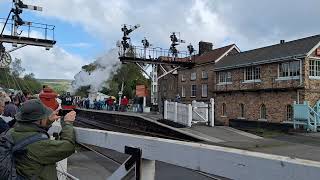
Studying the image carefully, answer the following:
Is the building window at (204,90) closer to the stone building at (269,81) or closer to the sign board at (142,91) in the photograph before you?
the stone building at (269,81)

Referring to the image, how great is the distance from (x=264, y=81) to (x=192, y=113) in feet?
23.8

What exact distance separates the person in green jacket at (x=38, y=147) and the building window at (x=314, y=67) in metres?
28.1

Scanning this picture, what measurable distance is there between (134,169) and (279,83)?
29216 mm

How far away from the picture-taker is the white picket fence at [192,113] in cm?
2692

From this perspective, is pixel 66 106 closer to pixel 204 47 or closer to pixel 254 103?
pixel 254 103

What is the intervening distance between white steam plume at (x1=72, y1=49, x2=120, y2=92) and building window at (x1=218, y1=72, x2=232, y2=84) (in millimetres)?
31109

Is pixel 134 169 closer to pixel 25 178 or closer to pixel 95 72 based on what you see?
pixel 25 178

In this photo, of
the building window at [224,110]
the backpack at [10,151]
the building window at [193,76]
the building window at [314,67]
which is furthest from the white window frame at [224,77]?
the backpack at [10,151]

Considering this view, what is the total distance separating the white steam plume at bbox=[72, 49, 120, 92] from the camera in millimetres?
68812

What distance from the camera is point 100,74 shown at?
69.5m

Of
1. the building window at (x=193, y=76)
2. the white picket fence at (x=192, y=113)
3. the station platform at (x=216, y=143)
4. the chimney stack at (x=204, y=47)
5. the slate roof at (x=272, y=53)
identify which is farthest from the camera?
the chimney stack at (x=204, y=47)

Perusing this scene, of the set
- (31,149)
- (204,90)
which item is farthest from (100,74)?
(31,149)

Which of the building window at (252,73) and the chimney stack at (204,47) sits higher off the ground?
the chimney stack at (204,47)

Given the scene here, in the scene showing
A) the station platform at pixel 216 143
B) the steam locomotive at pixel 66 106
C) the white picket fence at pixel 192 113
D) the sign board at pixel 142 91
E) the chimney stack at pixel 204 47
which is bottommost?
the station platform at pixel 216 143
